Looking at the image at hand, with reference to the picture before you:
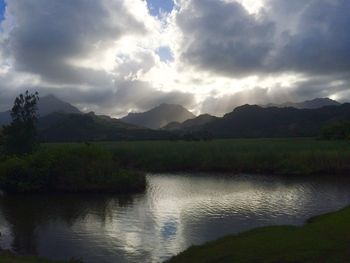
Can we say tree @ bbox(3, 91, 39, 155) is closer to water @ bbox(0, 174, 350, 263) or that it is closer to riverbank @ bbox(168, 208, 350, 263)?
water @ bbox(0, 174, 350, 263)

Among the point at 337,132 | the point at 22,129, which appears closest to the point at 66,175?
the point at 22,129

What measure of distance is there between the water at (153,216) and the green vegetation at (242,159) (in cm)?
1331

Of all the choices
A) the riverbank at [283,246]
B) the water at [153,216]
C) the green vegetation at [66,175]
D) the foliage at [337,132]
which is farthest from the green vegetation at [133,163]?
the foliage at [337,132]

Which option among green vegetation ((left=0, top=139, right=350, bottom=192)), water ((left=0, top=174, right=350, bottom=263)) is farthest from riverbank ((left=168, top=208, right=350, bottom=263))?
green vegetation ((left=0, top=139, right=350, bottom=192))

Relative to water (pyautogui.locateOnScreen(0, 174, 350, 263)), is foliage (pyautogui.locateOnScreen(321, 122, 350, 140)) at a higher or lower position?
higher

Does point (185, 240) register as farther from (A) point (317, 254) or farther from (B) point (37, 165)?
(B) point (37, 165)

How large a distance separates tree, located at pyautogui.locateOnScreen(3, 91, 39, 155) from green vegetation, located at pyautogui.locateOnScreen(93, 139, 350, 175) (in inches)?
908

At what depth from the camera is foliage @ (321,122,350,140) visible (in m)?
137

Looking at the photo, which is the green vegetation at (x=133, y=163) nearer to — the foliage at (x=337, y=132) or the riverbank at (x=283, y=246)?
the riverbank at (x=283, y=246)

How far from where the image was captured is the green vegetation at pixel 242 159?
279 ft

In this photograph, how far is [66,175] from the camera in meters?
A: 67.1

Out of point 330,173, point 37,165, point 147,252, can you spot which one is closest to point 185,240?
point 147,252

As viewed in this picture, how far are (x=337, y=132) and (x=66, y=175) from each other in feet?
337

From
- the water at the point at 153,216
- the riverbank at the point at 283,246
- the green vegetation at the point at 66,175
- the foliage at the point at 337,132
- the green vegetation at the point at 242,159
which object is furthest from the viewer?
the foliage at the point at 337,132
